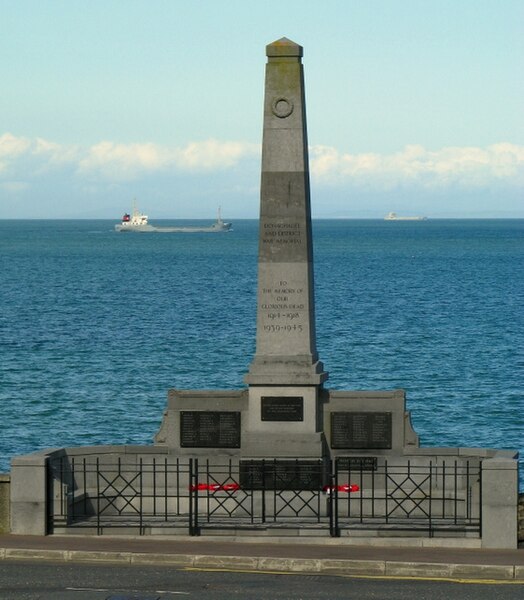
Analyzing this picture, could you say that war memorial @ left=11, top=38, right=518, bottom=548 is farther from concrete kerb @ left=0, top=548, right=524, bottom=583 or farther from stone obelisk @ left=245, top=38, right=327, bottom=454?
concrete kerb @ left=0, top=548, right=524, bottom=583

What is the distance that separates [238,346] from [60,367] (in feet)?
37.4

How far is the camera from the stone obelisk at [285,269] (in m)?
22.7

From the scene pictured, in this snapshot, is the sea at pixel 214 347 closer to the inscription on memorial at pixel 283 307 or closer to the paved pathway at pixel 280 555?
the inscription on memorial at pixel 283 307

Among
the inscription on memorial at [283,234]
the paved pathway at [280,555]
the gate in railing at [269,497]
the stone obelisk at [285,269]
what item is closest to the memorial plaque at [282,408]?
the stone obelisk at [285,269]

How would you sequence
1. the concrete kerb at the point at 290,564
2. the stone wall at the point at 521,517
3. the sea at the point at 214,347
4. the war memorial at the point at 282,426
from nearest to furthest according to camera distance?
1. the concrete kerb at the point at 290,564
2. the stone wall at the point at 521,517
3. the war memorial at the point at 282,426
4. the sea at the point at 214,347

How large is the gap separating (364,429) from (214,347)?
44783mm

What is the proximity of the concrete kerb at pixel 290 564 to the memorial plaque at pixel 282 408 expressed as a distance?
5.69 metres

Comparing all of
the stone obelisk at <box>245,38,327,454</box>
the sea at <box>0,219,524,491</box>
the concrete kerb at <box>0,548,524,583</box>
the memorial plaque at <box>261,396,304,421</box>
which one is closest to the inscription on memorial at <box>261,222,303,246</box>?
the stone obelisk at <box>245,38,327,454</box>

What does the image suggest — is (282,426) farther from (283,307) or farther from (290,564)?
(290,564)

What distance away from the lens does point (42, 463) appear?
19.5 meters

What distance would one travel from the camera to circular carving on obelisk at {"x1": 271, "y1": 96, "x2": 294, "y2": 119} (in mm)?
22672

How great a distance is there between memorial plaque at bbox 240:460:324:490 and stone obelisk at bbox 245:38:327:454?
520 mm

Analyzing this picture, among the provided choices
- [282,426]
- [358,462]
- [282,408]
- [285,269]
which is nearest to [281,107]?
[285,269]

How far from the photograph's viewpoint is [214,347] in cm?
6738
